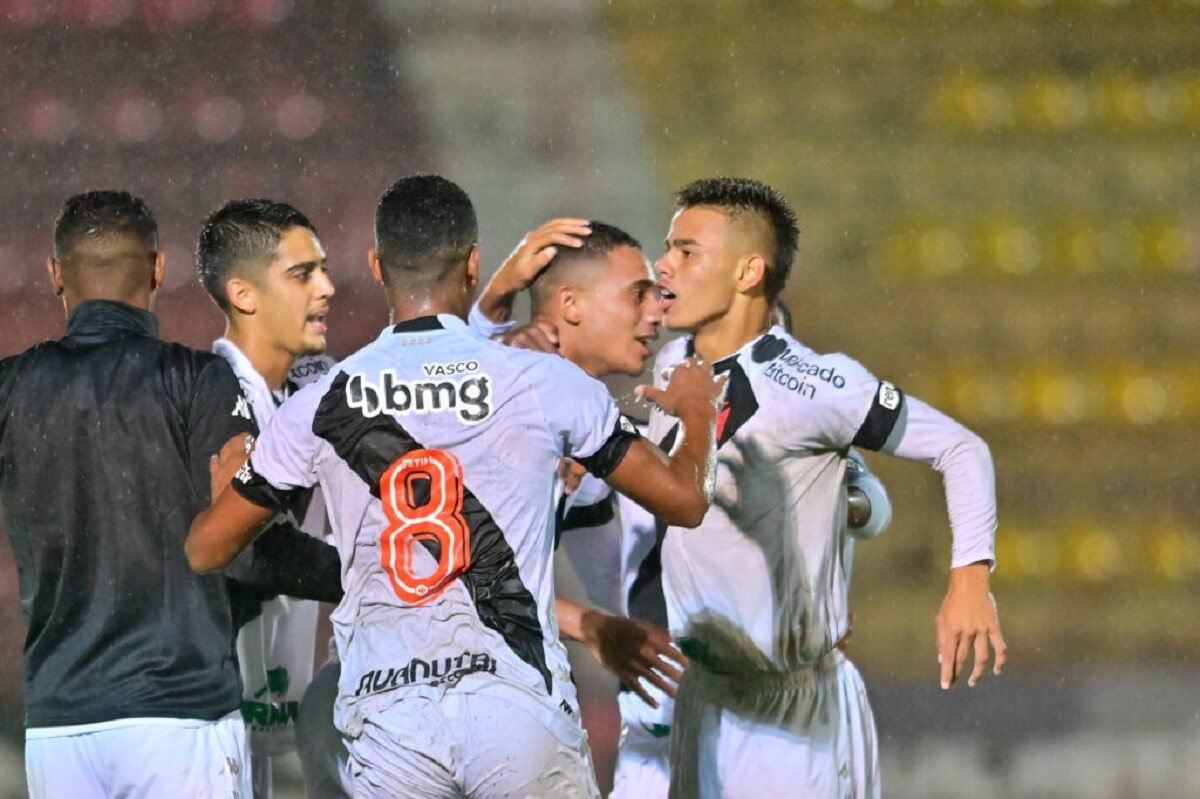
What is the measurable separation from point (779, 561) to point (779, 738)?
0.37 metres

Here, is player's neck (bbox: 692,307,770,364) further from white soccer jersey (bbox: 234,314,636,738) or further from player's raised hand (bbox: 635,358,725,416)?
white soccer jersey (bbox: 234,314,636,738)

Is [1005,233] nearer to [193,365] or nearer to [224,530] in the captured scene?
[193,365]

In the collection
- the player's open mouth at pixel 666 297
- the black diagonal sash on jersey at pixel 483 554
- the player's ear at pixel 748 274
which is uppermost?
the player's ear at pixel 748 274

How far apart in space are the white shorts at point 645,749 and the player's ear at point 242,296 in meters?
1.28

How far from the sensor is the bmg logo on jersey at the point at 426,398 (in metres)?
3.00

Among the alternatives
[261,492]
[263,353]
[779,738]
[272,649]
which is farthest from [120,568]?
[779,738]

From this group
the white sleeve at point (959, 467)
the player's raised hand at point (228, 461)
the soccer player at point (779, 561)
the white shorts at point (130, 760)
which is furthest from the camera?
the soccer player at point (779, 561)

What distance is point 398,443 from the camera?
117 inches

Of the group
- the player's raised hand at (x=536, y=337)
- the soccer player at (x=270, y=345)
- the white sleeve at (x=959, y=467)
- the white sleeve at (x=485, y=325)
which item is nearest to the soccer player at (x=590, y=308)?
the player's raised hand at (x=536, y=337)

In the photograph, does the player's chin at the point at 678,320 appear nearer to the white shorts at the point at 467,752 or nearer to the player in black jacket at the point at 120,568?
the player in black jacket at the point at 120,568

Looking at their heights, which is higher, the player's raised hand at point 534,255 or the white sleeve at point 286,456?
the player's raised hand at point 534,255

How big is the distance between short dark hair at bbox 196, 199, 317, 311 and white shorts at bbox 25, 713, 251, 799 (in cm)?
115

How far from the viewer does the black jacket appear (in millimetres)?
3506

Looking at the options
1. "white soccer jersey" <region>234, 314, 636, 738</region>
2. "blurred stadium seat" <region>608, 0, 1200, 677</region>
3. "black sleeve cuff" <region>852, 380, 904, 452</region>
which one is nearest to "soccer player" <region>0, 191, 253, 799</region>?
"white soccer jersey" <region>234, 314, 636, 738</region>
